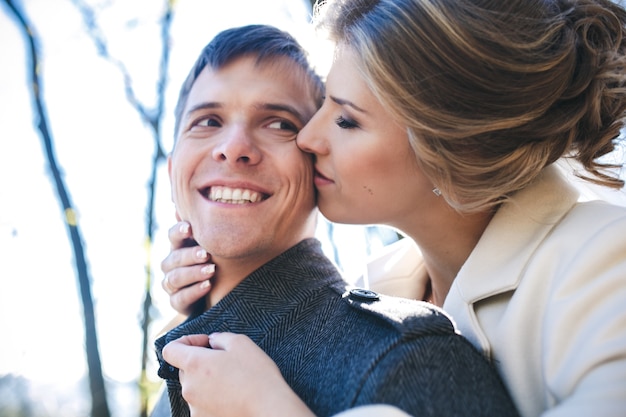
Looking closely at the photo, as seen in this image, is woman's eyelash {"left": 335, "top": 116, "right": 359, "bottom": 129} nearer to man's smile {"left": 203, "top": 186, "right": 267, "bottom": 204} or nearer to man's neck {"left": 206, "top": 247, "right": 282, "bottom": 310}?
man's smile {"left": 203, "top": 186, "right": 267, "bottom": 204}

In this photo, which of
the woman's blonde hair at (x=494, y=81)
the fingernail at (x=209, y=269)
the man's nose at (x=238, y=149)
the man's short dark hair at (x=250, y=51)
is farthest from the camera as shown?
the man's short dark hair at (x=250, y=51)

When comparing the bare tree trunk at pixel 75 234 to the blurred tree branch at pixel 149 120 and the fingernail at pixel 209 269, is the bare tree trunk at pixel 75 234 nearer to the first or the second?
the blurred tree branch at pixel 149 120

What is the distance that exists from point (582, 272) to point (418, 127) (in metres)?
0.82

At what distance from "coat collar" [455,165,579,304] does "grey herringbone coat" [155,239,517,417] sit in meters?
0.45

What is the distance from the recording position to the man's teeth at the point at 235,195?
2416 mm

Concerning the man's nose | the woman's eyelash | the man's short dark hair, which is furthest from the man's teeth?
the man's short dark hair

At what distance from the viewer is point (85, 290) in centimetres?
516

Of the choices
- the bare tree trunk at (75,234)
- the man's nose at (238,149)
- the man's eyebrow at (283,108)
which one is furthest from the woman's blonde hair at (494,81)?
the bare tree trunk at (75,234)

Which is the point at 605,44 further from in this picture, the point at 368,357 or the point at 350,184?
the point at 368,357

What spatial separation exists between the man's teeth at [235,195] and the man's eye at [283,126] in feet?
1.12

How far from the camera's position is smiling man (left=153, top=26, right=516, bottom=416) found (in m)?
1.47

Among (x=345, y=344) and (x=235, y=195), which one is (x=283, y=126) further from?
(x=345, y=344)

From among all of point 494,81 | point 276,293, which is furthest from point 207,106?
point 494,81

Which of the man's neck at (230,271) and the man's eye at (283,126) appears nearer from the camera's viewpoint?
the man's neck at (230,271)
